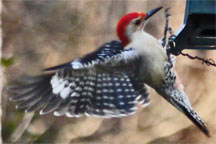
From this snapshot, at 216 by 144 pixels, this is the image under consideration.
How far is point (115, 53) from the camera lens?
276cm

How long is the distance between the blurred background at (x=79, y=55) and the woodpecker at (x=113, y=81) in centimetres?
5

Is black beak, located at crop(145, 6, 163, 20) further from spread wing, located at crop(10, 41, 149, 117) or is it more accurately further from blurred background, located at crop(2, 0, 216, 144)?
spread wing, located at crop(10, 41, 149, 117)

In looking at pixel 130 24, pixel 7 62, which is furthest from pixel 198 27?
pixel 7 62

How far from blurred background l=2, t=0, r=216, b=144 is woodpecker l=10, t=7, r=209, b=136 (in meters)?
0.05

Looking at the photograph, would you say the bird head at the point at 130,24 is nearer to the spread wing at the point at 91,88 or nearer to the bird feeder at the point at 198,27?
the spread wing at the point at 91,88

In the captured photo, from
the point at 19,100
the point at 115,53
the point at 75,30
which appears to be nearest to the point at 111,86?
the point at 115,53

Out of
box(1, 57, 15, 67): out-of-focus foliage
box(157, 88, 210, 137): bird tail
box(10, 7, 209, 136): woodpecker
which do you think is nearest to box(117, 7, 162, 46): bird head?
box(10, 7, 209, 136): woodpecker

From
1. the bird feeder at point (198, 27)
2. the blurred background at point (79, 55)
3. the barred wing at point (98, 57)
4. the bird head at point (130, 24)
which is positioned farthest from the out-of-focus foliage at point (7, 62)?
the bird feeder at point (198, 27)

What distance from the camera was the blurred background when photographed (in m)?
2.84

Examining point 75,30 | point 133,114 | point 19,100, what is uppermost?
point 75,30

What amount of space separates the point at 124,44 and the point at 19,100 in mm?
788

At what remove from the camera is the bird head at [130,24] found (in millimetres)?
2742

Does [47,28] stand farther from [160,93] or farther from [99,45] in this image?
[160,93]

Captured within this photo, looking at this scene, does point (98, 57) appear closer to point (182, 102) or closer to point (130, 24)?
point (130, 24)
